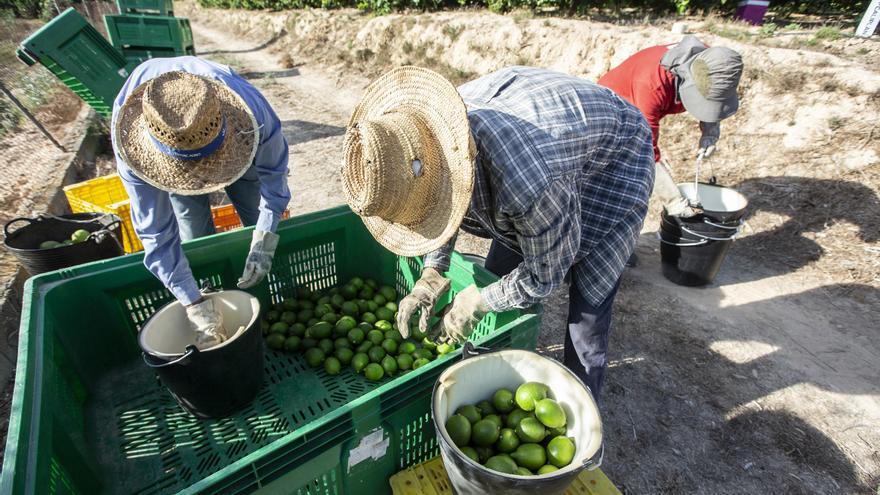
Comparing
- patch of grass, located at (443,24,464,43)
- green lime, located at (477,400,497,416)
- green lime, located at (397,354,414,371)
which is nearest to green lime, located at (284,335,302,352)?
green lime, located at (397,354,414,371)

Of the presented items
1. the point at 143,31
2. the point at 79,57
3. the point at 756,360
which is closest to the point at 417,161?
the point at 756,360

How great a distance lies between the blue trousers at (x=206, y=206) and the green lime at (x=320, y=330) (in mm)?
1433

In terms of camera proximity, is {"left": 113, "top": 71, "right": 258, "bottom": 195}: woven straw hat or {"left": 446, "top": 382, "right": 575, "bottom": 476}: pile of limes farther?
{"left": 113, "top": 71, "right": 258, "bottom": 195}: woven straw hat

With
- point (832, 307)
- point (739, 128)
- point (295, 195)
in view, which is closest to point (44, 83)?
point (295, 195)

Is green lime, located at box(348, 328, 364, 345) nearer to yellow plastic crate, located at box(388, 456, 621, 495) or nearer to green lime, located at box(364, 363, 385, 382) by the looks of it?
green lime, located at box(364, 363, 385, 382)

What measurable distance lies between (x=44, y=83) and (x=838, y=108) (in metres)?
17.1

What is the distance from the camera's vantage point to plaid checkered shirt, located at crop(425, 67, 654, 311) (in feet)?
6.48

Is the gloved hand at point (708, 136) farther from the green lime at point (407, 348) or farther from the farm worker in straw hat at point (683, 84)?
the green lime at point (407, 348)

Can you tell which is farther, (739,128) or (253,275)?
(739,128)

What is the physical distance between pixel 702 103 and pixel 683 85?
0.26m

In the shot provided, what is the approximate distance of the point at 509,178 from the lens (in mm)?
1932

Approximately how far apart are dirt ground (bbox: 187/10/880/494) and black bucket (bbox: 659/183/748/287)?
23 centimetres

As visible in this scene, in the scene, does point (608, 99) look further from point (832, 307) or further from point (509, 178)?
point (832, 307)

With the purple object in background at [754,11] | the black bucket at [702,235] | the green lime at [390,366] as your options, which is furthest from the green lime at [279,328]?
the purple object in background at [754,11]
